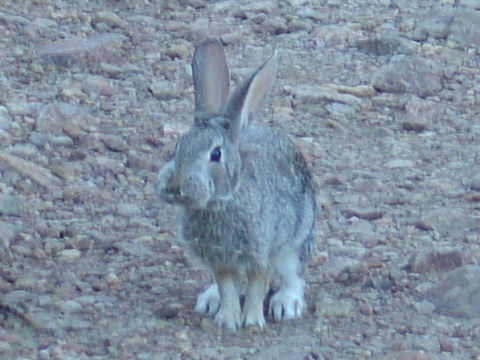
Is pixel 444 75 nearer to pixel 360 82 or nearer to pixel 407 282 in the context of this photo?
pixel 360 82

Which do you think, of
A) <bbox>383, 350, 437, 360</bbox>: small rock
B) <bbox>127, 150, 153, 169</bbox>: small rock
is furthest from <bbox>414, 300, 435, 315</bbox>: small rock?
<bbox>127, 150, 153, 169</bbox>: small rock

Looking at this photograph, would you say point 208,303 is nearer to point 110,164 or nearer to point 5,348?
point 5,348

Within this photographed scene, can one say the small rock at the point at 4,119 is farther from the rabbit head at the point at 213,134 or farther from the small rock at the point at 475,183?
the small rock at the point at 475,183

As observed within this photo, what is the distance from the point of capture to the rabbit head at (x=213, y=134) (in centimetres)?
574

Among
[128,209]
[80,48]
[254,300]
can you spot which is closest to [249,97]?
[254,300]

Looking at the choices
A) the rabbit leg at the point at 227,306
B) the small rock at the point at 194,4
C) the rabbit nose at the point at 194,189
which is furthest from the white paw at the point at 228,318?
the small rock at the point at 194,4

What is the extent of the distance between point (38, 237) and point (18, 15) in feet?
10.9

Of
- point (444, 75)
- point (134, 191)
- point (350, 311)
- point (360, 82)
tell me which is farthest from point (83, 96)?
point (350, 311)

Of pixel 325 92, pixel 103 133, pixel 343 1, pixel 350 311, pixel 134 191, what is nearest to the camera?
pixel 350 311

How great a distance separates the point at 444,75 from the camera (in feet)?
31.0

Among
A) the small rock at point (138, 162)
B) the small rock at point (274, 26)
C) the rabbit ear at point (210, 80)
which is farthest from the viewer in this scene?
the small rock at point (274, 26)

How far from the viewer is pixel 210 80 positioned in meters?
6.23

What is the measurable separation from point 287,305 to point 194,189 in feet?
3.14

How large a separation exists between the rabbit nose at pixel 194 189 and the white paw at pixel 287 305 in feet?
2.88
